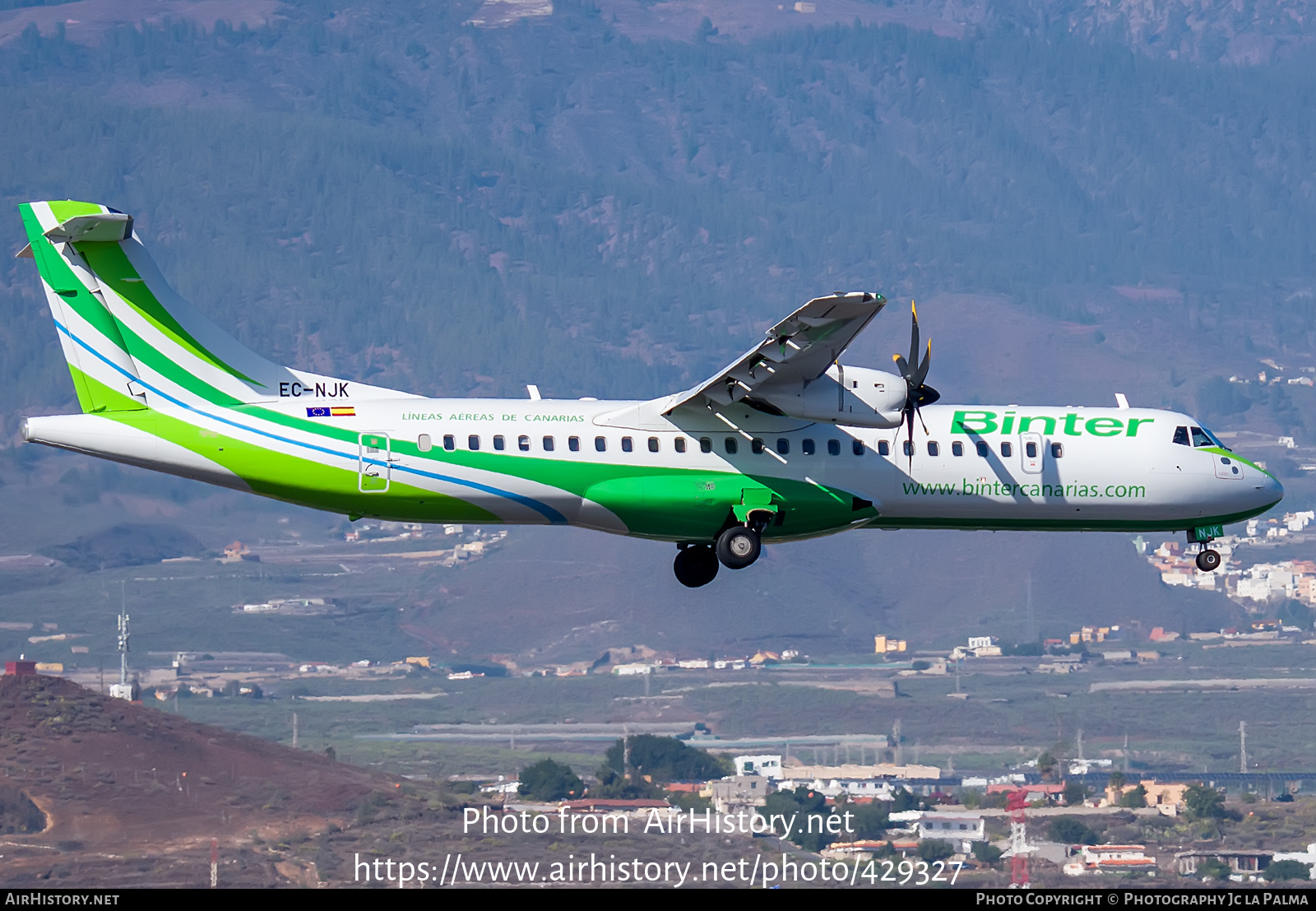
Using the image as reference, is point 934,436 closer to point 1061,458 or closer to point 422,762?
point 1061,458

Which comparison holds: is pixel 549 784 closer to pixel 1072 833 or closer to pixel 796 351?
pixel 1072 833

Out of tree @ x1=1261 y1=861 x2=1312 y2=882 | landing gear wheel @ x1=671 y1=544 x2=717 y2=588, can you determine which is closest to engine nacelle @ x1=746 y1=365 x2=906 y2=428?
landing gear wheel @ x1=671 y1=544 x2=717 y2=588

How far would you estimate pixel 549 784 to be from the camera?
144500 millimetres

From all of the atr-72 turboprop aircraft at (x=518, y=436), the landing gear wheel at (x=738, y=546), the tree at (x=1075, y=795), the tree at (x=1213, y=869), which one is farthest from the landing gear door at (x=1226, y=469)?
the tree at (x=1075, y=795)

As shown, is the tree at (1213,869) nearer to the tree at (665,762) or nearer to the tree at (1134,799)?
the tree at (1134,799)

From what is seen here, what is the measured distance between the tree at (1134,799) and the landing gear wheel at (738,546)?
105 m

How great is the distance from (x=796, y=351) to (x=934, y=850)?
278 feet

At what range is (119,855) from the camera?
122750mm

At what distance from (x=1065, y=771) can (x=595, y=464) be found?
14055 cm

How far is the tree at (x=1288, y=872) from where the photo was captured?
11500 centimetres

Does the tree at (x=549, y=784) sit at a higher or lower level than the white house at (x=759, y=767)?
lower

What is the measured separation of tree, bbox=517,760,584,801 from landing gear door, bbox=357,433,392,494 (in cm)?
10230
